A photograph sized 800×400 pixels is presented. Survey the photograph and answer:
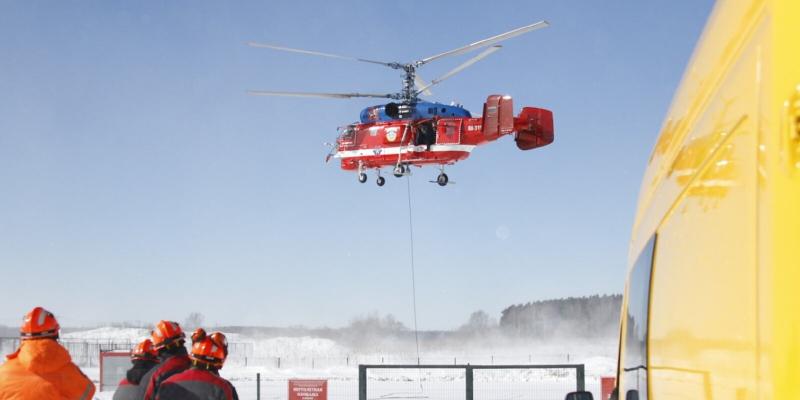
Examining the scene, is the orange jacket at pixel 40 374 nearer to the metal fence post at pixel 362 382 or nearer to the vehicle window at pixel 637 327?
the vehicle window at pixel 637 327

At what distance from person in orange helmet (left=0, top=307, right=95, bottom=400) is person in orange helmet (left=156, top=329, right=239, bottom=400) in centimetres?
53

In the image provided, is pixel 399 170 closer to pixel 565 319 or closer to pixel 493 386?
pixel 493 386

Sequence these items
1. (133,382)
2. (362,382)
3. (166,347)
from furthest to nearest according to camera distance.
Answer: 1. (362,382)
2. (133,382)
3. (166,347)

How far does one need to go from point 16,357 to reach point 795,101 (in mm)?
4687

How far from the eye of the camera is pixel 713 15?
1973mm

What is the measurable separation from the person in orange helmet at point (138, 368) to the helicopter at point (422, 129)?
58.1ft

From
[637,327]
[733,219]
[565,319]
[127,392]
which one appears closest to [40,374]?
[127,392]

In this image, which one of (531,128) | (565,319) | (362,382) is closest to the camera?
(362,382)

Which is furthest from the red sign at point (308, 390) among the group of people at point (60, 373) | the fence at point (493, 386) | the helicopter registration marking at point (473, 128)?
the group of people at point (60, 373)

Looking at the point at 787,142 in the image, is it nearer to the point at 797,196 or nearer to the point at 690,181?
the point at 797,196

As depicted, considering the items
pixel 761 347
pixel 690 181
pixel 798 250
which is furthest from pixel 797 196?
pixel 690 181

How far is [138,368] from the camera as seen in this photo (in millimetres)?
7691

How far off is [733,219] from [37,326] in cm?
436

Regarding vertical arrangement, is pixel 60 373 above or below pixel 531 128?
below
